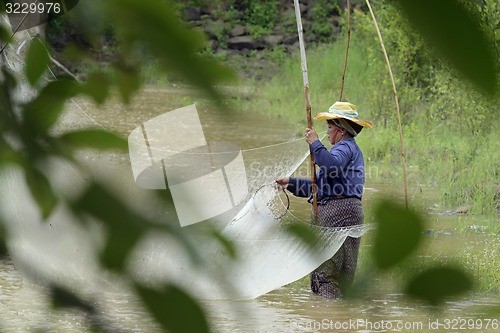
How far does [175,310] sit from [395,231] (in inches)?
6.2

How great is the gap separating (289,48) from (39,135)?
1399cm

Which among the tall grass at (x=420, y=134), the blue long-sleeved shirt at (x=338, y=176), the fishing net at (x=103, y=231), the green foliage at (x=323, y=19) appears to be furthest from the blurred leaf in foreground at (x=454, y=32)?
the green foliage at (x=323, y=19)

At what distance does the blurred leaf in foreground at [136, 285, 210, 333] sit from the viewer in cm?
43

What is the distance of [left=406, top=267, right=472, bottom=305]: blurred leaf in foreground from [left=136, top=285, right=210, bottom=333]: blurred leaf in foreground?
0.15 meters

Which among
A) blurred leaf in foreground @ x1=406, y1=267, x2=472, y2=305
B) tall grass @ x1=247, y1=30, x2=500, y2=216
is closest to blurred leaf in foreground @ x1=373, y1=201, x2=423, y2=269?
blurred leaf in foreground @ x1=406, y1=267, x2=472, y2=305

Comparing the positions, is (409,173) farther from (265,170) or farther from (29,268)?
(29,268)

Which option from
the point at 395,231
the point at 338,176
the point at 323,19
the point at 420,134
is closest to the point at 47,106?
the point at 395,231

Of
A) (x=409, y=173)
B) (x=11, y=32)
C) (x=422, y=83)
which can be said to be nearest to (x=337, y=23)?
(x=422, y=83)

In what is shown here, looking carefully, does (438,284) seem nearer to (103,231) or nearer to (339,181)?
(103,231)

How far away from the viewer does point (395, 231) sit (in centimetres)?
55

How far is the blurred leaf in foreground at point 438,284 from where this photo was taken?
52cm

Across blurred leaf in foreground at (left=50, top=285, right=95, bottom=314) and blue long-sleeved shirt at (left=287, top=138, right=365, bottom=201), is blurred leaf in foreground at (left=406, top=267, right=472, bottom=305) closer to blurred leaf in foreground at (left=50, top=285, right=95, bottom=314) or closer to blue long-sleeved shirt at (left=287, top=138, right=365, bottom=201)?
blurred leaf in foreground at (left=50, top=285, right=95, bottom=314)

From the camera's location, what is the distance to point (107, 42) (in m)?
0.51

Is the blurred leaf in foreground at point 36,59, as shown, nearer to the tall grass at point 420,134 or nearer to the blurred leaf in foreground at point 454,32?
the blurred leaf in foreground at point 454,32
